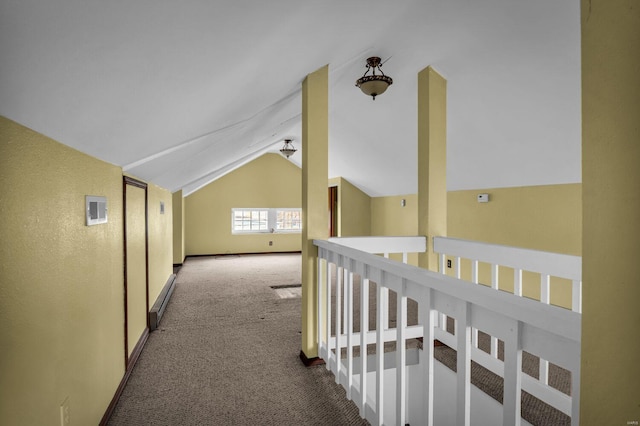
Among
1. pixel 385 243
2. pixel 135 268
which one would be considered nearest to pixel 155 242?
pixel 135 268

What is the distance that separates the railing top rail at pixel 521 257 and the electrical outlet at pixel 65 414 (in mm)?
2336

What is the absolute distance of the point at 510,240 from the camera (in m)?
4.45

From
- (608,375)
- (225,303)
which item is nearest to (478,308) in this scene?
(608,375)

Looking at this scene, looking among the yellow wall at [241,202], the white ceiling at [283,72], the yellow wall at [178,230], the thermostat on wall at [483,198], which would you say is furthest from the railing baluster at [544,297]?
the yellow wall at [241,202]

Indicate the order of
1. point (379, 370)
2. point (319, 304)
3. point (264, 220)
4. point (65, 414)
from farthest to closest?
point (264, 220)
point (319, 304)
point (379, 370)
point (65, 414)

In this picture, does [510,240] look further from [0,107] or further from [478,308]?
[0,107]

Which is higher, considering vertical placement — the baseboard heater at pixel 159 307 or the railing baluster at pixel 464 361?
the railing baluster at pixel 464 361

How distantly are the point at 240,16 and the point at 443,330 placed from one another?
254 cm

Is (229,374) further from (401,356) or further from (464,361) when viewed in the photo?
(464,361)

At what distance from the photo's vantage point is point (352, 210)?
8.47m

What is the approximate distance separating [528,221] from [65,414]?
4.62 metres

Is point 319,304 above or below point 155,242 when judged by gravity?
below

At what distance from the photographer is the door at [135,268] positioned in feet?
8.07

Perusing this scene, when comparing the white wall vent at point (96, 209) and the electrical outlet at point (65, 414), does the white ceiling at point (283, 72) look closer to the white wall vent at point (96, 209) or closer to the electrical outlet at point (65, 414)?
the white wall vent at point (96, 209)
